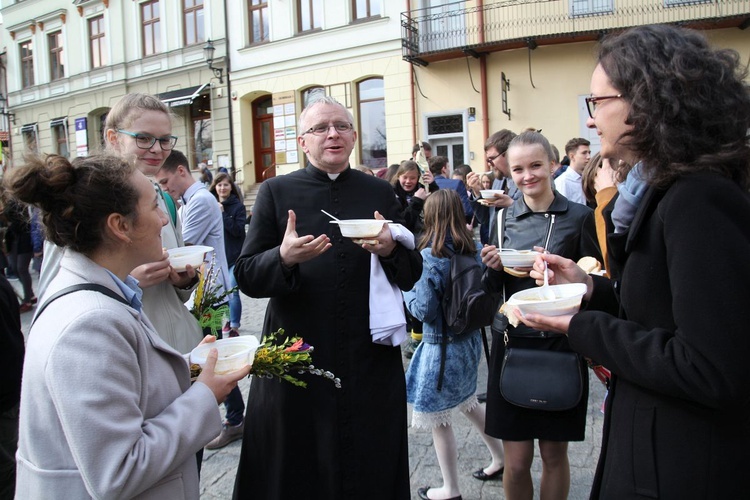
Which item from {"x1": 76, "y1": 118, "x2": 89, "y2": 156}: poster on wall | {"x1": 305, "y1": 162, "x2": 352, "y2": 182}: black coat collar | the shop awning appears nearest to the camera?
{"x1": 305, "y1": 162, "x2": 352, "y2": 182}: black coat collar

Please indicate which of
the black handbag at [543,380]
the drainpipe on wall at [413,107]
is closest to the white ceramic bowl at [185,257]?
the black handbag at [543,380]

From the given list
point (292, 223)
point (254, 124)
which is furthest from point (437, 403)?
point (254, 124)

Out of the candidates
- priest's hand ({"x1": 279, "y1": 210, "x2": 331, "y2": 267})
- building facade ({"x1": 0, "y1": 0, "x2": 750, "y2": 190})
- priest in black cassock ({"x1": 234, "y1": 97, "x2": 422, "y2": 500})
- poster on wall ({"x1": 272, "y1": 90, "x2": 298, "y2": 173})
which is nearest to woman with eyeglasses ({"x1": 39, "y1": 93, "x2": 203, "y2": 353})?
priest in black cassock ({"x1": 234, "y1": 97, "x2": 422, "y2": 500})

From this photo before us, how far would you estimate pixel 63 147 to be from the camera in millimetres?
22875

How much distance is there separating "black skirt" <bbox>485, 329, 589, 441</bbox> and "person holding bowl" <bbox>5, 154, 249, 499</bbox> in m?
1.45

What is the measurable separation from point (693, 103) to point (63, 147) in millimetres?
Result: 26084

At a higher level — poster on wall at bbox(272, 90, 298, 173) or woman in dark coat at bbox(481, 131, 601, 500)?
poster on wall at bbox(272, 90, 298, 173)

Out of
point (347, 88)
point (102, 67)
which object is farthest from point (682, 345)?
point (102, 67)

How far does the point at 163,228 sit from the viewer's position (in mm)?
2484

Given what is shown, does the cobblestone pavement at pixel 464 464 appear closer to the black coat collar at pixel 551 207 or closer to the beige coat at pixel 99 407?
the black coat collar at pixel 551 207

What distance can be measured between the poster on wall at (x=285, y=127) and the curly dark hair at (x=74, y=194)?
1578 cm

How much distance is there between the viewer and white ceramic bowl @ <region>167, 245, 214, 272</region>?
88.0 inches

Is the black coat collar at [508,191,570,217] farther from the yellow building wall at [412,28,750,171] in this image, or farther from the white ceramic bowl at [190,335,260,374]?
the yellow building wall at [412,28,750,171]

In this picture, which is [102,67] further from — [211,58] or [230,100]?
[230,100]
